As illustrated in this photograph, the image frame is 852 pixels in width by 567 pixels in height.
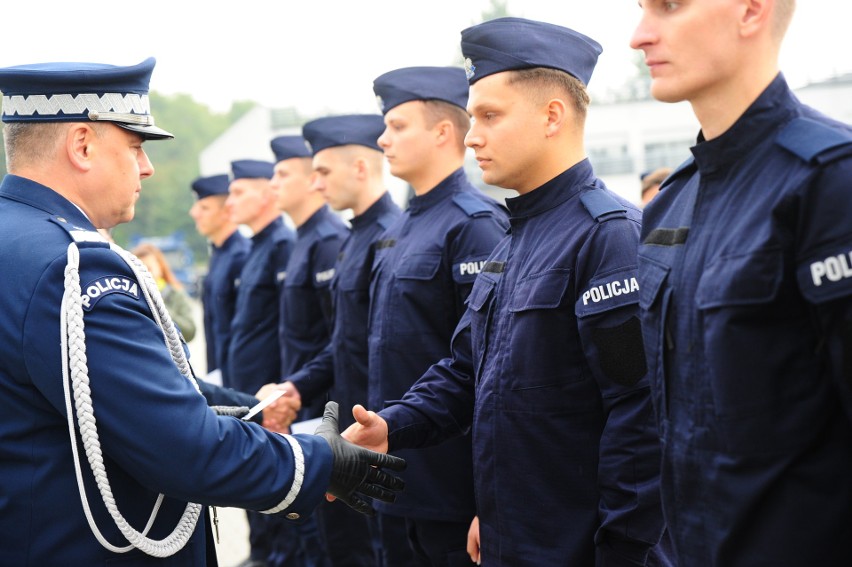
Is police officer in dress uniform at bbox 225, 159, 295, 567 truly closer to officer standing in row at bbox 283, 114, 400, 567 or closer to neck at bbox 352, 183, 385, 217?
officer standing in row at bbox 283, 114, 400, 567

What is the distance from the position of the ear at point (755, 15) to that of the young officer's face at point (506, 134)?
122cm

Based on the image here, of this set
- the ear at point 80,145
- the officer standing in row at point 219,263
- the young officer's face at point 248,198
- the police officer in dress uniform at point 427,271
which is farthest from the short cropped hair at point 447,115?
the officer standing in row at point 219,263

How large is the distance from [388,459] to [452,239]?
4.54 feet

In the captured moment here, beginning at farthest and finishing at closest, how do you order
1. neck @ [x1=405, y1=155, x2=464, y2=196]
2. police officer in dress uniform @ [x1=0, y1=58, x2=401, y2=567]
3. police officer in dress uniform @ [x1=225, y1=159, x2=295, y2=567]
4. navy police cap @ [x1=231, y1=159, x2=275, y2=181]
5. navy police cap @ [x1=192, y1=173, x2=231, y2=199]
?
navy police cap @ [x1=192, y1=173, x2=231, y2=199], navy police cap @ [x1=231, y1=159, x2=275, y2=181], police officer in dress uniform @ [x1=225, y1=159, x2=295, y2=567], neck @ [x1=405, y1=155, x2=464, y2=196], police officer in dress uniform @ [x1=0, y1=58, x2=401, y2=567]

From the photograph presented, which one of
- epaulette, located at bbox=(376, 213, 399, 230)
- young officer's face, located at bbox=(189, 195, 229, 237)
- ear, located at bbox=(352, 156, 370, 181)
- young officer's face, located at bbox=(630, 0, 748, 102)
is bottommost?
young officer's face, located at bbox=(189, 195, 229, 237)

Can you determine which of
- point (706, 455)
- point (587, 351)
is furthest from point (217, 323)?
point (706, 455)

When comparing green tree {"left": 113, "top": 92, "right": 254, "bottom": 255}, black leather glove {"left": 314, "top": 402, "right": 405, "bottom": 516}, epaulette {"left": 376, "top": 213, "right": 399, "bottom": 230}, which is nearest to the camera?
black leather glove {"left": 314, "top": 402, "right": 405, "bottom": 516}

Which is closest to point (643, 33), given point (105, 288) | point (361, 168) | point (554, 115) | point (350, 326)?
point (554, 115)

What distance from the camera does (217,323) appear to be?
7.54 m

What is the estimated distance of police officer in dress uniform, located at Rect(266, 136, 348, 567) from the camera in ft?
19.7

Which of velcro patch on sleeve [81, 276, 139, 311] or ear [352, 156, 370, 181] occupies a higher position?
velcro patch on sleeve [81, 276, 139, 311]

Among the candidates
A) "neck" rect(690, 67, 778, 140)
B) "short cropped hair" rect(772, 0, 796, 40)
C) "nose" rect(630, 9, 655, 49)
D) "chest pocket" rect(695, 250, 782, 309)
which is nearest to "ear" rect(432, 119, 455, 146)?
"nose" rect(630, 9, 655, 49)

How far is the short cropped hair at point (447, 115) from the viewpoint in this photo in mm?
4414

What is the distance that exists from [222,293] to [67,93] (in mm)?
5206
